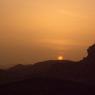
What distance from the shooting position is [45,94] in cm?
5088

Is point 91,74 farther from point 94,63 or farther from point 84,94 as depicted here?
point 84,94

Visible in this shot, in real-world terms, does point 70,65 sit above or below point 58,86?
above

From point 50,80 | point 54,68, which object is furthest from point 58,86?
point 54,68

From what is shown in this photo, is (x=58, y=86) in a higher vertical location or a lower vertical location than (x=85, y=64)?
lower

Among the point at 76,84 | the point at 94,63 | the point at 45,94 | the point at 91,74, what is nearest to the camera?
the point at 45,94

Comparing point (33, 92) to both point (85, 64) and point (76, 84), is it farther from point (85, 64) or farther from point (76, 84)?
point (85, 64)

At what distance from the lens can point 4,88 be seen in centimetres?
5566

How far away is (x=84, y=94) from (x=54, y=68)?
24681 mm

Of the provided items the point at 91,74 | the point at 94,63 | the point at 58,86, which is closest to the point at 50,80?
the point at 58,86

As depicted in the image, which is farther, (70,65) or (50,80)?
(70,65)

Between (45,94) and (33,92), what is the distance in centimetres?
243

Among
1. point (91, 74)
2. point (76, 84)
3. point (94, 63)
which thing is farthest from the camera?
point (94, 63)

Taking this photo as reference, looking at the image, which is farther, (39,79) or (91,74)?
(91,74)

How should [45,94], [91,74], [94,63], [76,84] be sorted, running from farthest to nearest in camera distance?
1. [94,63]
2. [91,74]
3. [76,84]
4. [45,94]
